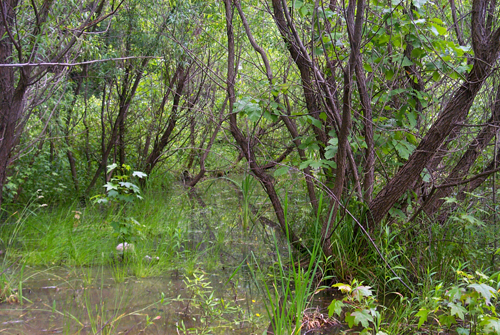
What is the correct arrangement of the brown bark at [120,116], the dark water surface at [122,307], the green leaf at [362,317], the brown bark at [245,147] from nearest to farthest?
1. the green leaf at [362,317]
2. the dark water surface at [122,307]
3. the brown bark at [245,147]
4. the brown bark at [120,116]

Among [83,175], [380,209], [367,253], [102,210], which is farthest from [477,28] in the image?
[83,175]

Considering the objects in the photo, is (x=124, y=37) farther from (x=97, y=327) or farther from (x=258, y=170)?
(x=97, y=327)

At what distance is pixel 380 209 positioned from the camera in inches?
115

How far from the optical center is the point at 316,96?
3223 millimetres

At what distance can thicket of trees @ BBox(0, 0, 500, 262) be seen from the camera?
2.66 m

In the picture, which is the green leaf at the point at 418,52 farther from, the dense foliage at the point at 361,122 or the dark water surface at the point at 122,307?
the dark water surface at the point at 122,307

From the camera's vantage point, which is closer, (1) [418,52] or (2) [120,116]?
(1) [418,52]

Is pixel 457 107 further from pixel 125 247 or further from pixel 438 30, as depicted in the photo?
pixel 125 247

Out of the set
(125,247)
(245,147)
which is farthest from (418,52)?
(125,247)

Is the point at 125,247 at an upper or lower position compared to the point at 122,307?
upper

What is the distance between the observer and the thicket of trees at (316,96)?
8.73ft

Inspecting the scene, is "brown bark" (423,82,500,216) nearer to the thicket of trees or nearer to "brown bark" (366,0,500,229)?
the thicket of trees

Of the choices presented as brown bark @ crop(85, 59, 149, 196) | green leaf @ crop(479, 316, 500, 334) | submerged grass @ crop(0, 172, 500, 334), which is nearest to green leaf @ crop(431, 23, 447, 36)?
submerged grass @ crop(0, 172, 500, 334)

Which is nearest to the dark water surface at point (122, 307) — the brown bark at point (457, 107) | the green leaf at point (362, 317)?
the green leaf at point (362, 317)
